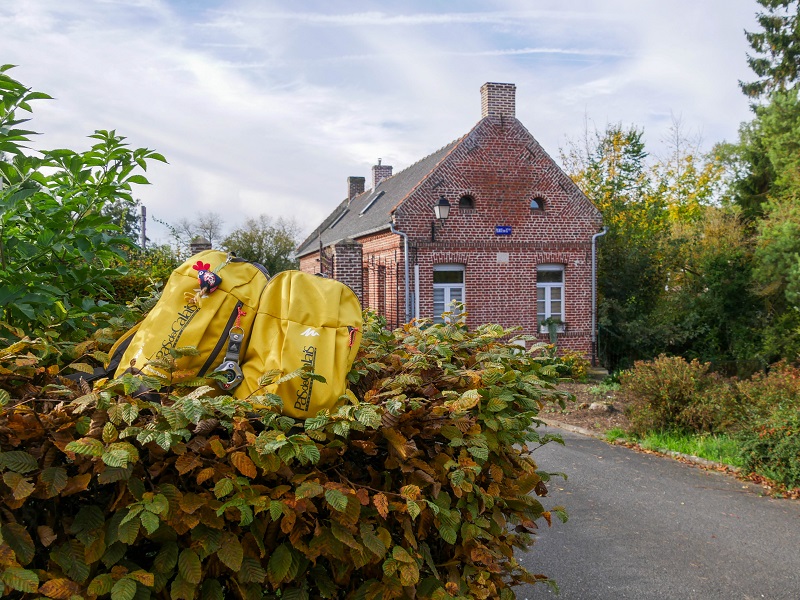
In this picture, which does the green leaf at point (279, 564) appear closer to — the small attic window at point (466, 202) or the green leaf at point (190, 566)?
the green leaf at point (190, 566)

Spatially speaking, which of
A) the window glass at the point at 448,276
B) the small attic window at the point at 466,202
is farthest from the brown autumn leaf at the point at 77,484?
the small attic window at the point at 466,202

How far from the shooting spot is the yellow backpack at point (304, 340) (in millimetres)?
2186

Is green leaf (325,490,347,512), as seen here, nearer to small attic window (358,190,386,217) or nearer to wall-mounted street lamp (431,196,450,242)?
wall-mounted street lamp (431,196,450,242)

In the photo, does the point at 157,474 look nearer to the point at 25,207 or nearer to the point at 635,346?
the point at 25,207

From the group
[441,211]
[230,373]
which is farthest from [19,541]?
[441,211]

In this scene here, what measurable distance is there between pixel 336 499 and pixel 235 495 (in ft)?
0.96

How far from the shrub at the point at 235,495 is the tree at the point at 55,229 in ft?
1.60

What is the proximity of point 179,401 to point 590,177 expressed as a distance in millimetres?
26586

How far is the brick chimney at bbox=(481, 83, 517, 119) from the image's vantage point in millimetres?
20203

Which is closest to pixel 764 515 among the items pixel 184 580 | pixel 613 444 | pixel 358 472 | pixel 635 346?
pixel 613 444

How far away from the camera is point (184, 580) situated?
1920 mm

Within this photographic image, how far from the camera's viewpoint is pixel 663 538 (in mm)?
6012

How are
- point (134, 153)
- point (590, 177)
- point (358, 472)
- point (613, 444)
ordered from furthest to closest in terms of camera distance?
point (590, 177), point (613, 444), point (134, 153), point (358, 472)

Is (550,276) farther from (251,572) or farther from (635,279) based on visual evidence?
(251,572)
